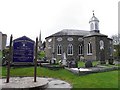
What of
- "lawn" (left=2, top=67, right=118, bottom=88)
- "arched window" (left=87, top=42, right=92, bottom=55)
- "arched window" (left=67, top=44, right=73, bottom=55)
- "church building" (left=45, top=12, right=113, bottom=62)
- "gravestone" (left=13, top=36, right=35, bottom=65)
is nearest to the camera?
"lawn" (left=2, top=67, right=118, bottom=88)

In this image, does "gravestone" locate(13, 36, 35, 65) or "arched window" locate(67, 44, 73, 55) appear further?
"arched window" locate(67, 44, 73, 55)

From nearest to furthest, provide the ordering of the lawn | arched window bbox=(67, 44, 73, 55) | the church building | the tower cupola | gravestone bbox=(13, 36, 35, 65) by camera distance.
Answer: the lawn → gravestone bbox=(13, 36, 35, 65) → the church building → arched window bbox=(67, 44, 73, 55) → the tower cupola

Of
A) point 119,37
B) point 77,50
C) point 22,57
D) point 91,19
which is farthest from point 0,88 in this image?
point 119,37

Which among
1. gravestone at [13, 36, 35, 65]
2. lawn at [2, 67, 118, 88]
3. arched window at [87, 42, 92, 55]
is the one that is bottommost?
lawn at [2, 67, 118, 88]

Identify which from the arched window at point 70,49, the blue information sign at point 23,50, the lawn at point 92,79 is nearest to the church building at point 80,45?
the arched window at point 70,49

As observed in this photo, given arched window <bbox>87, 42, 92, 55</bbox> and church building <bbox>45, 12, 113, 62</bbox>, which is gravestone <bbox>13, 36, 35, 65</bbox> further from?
arched window <bbox>87, 42, 92, 55</bbox>

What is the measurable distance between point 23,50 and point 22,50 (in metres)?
0.07

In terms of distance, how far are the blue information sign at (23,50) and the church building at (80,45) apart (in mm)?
28327

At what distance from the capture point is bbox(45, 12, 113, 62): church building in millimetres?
39719

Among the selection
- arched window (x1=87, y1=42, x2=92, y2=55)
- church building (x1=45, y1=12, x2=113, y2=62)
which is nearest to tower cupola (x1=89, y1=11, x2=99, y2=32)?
church building (x1=45, y1=12, x2=113, y2=62)

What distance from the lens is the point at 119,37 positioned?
7238 centimetres

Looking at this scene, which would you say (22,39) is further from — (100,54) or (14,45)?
(100,54)

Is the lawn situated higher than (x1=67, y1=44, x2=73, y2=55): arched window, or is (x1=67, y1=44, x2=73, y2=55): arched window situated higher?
(x1=67, y1=44, x2=73, y2=55): arched window

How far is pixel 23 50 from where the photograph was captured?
12.4m
